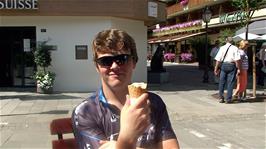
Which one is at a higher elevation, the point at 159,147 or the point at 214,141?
the point at 159,147

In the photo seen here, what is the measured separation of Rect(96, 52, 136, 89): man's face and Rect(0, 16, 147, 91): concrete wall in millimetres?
17509

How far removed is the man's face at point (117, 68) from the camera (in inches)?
106

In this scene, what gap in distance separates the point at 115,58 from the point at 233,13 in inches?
1466

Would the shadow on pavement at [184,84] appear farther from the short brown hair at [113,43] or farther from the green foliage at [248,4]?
the short brown hair at [113,43]

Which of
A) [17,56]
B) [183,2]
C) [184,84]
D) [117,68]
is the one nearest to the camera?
[117,68]

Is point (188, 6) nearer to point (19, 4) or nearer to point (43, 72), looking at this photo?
point (19, 4)

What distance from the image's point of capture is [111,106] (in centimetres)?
280

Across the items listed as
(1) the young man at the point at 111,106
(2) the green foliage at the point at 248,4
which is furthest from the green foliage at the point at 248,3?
(1) the young man at the point at 111,106

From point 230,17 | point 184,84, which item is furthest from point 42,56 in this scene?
point 230,17

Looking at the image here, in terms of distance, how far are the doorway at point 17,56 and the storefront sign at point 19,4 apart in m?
1.41

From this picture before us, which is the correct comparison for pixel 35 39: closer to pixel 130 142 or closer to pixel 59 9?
pixel 59 9

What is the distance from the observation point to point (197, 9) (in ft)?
173

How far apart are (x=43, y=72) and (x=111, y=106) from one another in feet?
53.7

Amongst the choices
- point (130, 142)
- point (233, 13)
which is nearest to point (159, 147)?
point (130, 142)
